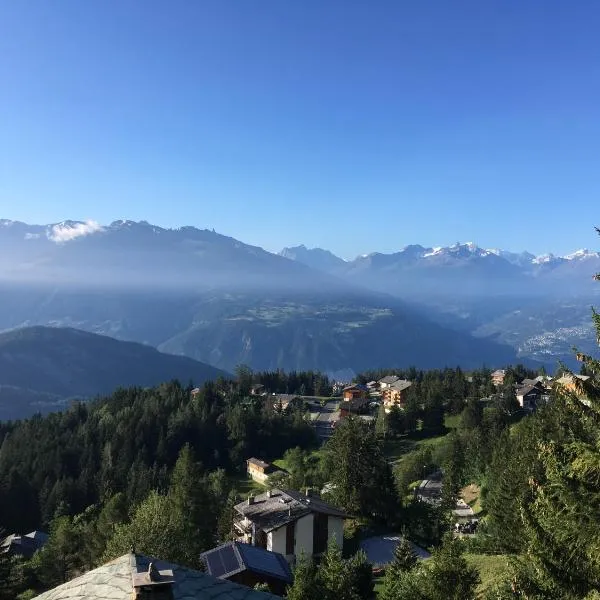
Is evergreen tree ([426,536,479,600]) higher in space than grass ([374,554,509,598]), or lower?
higher

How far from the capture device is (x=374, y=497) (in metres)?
56.1

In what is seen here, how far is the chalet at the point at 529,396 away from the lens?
10933cm

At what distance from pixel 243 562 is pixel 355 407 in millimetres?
99537

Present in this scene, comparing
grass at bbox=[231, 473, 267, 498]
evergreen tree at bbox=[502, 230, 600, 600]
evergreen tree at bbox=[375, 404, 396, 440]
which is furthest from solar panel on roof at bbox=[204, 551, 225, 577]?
evergreen tree at bbox=[375, 404, 396, 440]

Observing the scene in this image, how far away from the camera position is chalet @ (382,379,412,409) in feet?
438

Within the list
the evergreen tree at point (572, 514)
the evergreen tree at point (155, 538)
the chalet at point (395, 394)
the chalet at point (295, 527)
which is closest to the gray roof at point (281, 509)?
the chalet at point (295, 527)

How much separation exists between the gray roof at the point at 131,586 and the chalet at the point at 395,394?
120923 millimetres

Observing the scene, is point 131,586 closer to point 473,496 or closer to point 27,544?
point 473,496

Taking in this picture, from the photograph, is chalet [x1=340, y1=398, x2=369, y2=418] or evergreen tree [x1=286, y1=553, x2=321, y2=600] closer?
evergreen tree [x1=286, y1=553, x2=321, y2=600]

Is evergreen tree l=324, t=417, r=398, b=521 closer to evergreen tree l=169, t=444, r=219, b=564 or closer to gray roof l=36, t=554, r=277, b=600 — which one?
evergreen tree l=169, t=444, r=219, b=564

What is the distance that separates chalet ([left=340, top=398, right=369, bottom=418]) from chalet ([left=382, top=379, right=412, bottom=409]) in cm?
517

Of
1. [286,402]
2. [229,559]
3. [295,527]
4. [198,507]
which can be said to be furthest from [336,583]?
[286,402]

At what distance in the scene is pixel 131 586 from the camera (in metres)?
10.5

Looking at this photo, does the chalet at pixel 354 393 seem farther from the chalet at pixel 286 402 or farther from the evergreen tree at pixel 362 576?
the evergreen tree at pixel 362 576
